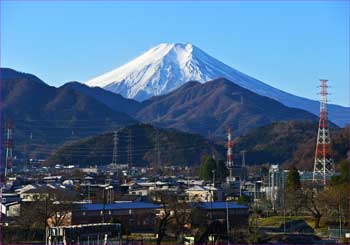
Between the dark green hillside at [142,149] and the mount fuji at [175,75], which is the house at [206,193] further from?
the mount fuji at [175,75]

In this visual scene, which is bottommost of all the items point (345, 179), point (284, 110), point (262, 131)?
point (345, 179)

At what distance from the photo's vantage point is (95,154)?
45719 millimetres

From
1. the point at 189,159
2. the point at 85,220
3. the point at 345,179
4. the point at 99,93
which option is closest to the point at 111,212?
the point at 85,220

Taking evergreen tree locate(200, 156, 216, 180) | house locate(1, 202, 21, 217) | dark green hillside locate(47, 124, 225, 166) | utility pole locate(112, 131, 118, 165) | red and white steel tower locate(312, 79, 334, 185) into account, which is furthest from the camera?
dark green hillside locate(47, 124, 225, 166)

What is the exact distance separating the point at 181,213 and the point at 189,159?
31883 mm

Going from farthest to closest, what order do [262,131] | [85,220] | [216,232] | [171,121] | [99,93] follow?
[99,93], [171,121], [262,131], [85,220], [216,232]

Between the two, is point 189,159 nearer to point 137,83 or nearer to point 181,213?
point 181,213

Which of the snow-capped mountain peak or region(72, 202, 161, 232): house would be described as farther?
the snow-capped mountain peak

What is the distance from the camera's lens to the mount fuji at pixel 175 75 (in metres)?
116

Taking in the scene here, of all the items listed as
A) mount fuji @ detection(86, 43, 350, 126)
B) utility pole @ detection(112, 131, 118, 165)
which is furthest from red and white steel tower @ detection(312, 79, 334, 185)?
mount fuji @ detection(86, 43, 350, 126)

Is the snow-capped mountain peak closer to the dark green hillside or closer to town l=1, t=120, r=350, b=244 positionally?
the dark green hillside

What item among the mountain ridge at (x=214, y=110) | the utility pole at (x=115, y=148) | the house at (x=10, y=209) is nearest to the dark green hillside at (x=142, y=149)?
the utility pole at (x=115, y=148)

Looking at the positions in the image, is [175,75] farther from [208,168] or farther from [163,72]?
[208,168]

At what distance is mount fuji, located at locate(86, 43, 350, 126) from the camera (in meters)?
116
